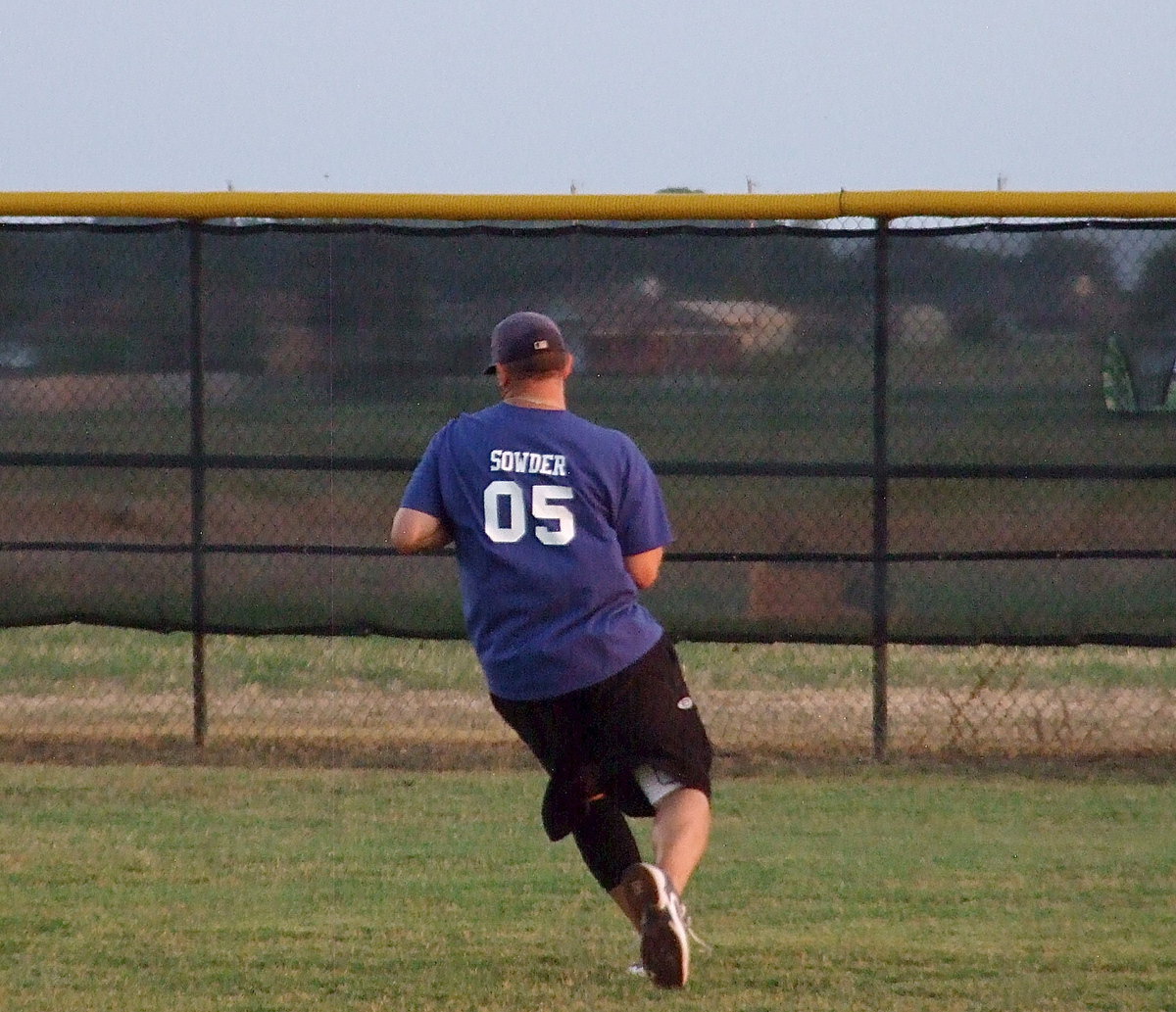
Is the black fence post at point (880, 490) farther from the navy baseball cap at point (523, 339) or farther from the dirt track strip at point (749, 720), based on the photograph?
the navy baseball cap at point (523, 339)

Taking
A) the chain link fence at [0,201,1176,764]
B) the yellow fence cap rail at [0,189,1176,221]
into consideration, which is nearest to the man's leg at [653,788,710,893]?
the chain link fence at [0,201,1176,764]

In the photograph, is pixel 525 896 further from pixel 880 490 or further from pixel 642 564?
pixel 880 490

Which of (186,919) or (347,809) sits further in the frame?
(347,809)

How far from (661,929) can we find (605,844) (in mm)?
455

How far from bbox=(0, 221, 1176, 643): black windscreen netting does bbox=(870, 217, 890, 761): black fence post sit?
0.05 feet

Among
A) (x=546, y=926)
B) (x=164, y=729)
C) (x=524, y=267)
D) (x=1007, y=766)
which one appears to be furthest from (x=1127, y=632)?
(x=164, y=729)

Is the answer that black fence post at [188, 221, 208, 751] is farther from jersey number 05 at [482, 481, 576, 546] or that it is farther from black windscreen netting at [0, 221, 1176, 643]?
jersey number 05 at [482, 481, 576, 546]

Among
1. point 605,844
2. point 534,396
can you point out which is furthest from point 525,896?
point 534,396

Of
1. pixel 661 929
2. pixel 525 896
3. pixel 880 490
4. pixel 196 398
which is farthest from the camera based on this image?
pixel 196 398

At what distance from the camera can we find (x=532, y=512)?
4.50m

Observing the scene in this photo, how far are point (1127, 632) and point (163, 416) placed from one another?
3.98 meters

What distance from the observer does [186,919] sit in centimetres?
554

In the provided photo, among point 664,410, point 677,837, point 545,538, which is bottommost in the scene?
point 677,837

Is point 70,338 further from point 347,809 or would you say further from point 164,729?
point 347,809
